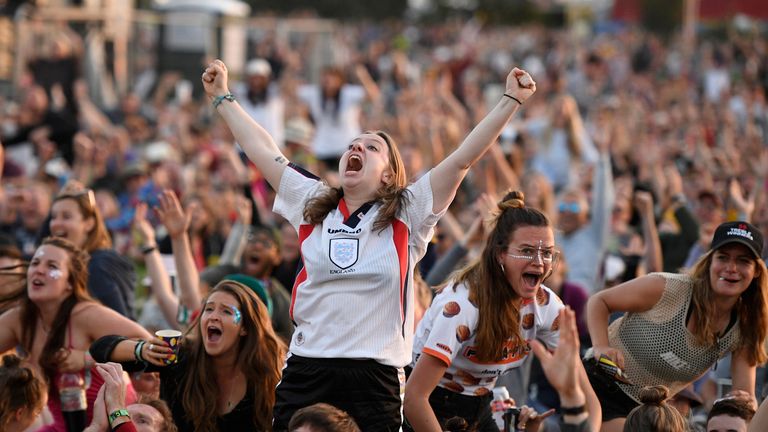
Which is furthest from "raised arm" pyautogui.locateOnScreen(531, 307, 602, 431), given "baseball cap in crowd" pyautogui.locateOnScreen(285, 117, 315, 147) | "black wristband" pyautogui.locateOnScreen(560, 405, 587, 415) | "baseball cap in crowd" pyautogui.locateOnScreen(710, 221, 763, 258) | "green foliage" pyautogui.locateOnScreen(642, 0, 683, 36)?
"green foliage" pyautogui.locateOnScreen(642, 0, 683, 36)

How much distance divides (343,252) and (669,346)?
5.98 feet

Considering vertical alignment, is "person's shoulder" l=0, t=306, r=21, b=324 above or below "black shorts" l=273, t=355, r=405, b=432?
below

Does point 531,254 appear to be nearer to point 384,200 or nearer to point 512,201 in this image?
point 512,201

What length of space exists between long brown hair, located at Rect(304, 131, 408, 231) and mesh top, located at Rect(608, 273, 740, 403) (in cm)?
148

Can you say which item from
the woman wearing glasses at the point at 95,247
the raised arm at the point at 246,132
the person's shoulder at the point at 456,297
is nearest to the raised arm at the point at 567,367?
the person's shoulder at the point at 456,297

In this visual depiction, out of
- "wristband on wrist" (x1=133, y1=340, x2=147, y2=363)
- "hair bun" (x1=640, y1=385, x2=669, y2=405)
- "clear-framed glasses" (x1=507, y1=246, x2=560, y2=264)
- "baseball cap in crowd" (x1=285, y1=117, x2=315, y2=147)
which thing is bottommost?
"wristband on wrist" (x1=133, y1=340, x2=147, y2=363)

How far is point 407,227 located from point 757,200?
5.01 meters

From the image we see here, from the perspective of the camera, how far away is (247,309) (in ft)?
19.3

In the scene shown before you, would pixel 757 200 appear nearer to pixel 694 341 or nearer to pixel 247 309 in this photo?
pixel 694 341

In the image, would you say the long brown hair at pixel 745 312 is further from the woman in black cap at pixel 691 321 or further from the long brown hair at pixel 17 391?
the long brown hair at pixel 17 391

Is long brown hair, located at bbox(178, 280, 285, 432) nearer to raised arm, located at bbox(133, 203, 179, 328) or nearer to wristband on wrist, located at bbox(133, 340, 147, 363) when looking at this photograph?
wristband on wrist, located at bbox(133, 340, 147, 363)

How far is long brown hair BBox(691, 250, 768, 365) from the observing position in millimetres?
5801

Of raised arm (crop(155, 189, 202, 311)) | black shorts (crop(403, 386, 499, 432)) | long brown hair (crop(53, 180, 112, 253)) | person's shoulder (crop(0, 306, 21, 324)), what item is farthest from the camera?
long brown hair (crop(53, 180, 112, 253))

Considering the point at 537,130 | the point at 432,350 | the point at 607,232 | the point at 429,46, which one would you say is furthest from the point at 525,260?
the point at 429,46
